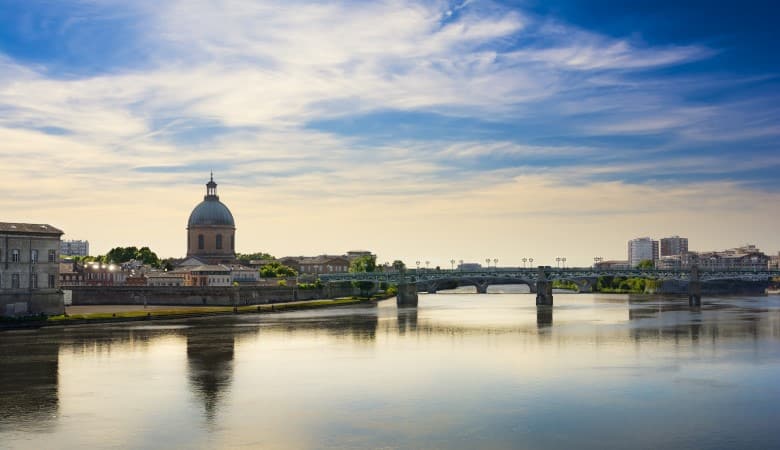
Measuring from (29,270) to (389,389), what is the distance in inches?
2192

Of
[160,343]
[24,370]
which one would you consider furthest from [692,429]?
[160,343]

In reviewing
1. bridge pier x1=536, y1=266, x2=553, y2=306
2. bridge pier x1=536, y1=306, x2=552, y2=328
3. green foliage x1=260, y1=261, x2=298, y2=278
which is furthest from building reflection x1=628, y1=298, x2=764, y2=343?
green foliage x1=260, y1=261, x2=298, y2=278

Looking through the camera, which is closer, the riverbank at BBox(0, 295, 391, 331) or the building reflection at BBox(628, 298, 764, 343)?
the building reflection at BBox(628, 298, 764, 343)

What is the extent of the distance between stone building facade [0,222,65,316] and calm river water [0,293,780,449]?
27.6ft

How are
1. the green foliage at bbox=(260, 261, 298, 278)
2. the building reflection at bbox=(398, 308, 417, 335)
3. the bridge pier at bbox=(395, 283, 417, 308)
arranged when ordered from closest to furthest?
the building reflection at bbox=(398, 308, 417, 335), the bridge pier at bbox=(395, 283, 417, 308), the green foliage at bbox=(260, 261, 298, 278)

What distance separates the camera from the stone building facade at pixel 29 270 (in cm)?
8400

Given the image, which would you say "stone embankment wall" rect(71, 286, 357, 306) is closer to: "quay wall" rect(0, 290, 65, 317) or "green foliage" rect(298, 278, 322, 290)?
"green foliage" rect(298, 278, 322, 290)

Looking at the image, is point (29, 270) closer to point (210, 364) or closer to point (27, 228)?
point (27, 228)

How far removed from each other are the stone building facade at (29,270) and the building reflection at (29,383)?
1485 centimetres

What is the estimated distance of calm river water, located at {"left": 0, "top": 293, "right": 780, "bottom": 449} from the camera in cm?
3338

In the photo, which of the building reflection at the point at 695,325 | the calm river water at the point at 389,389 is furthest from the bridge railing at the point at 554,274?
the calm river water at the point at 389,389

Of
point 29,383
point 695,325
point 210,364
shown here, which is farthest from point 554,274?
point 29,383

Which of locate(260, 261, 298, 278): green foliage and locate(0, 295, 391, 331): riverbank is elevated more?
locate(260, 261, 298, 278): green foliage

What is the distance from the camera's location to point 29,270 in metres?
Result: 86.4
